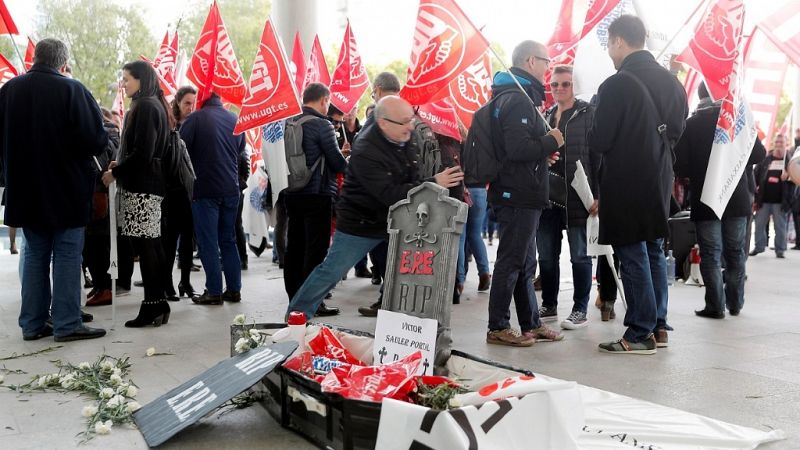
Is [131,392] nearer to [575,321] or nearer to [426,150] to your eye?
[426,150]

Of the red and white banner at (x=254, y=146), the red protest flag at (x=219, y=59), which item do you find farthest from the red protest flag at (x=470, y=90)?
the red and white banner at (x=254, y=146)

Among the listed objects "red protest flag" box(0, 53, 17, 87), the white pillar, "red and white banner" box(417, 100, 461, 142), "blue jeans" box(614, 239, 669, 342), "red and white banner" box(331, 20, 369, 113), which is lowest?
"blue jeans" box(614, 239, 669, 342)

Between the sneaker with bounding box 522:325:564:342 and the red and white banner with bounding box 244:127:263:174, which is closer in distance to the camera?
the sneaker with bounding box 522:325:564:342

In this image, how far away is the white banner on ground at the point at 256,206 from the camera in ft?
37.2

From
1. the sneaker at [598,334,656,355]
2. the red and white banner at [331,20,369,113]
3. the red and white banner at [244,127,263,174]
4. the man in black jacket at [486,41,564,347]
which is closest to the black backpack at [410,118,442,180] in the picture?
the man in black jacket at [486,41,564,347]

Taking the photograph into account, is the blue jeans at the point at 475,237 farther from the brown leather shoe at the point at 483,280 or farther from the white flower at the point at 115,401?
the white flower at the point at 115,401

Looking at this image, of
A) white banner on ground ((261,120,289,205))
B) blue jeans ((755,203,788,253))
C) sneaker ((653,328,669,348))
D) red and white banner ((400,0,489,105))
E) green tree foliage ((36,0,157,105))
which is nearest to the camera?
sneaker ((653,328,669,348))

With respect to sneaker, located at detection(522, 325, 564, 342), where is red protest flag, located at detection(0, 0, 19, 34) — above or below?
above

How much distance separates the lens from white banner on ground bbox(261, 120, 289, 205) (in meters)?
7.78

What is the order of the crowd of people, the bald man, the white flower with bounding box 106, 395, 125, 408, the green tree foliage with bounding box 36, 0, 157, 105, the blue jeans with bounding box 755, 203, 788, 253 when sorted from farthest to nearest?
1. the green tree foliage with bounding box 36, 0, 157, 105
2. the blue jeans with bounding box 755, 203, 788, 253
3. the crowd of people
4. the bald man
5. the white flower with bounding box 106, 395, 125, 408

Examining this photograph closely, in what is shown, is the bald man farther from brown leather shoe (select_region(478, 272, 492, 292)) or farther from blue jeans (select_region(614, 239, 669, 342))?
brown leather shoe (select_region(478, 272, 492, 292))

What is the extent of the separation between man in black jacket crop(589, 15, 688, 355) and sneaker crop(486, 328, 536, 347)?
53 centimetres

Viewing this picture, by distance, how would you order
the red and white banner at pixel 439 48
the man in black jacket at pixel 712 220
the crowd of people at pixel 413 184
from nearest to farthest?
the crowd of people at pixel 413 184, the red and white banner at pixel 439 48, the man in black jacket at pixel 712 220

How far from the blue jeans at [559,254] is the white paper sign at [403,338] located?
2.58 meters
